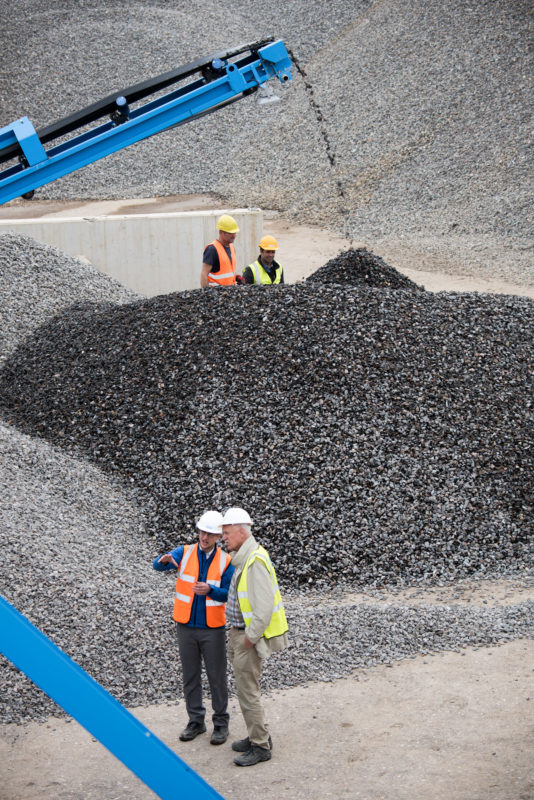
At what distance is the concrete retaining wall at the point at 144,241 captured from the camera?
48.6 feet

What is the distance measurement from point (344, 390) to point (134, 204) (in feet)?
47.5

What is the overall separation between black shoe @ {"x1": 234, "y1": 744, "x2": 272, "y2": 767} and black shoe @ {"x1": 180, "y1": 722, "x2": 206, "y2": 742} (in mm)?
329

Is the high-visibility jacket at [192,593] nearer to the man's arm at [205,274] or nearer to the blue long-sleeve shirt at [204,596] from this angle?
the blue long-sleeve shirt at [204,596]

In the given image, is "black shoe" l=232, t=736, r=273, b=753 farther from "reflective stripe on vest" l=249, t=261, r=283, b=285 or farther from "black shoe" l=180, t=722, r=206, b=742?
"reflective stripe on vest" l=249, t=261, r=283, b=285

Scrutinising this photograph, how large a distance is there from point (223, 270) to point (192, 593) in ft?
19.1

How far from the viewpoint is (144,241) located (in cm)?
1487

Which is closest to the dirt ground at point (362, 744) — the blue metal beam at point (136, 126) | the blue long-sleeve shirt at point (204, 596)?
the blue long-sleeve shirt at point (204, 596)

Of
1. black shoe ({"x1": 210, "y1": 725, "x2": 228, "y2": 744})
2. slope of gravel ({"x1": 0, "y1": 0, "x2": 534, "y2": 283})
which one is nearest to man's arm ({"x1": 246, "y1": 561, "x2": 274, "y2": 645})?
black shoe ({"x1": 210, "y1": 725, "x2": 228, "y2": 744})

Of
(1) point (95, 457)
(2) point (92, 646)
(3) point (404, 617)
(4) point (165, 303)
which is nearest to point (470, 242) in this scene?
(4) point (165, 303)

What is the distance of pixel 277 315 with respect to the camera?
905cm

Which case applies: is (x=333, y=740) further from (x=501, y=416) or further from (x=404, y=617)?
(x=501, y=416)

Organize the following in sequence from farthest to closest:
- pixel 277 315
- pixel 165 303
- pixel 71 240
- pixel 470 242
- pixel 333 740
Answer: pixel 470 242
pixel 71 240
pixel 165 303
pixel 277 315
pixel 333 740

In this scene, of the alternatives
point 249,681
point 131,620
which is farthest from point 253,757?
point 131,620

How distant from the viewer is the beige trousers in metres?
4.96
